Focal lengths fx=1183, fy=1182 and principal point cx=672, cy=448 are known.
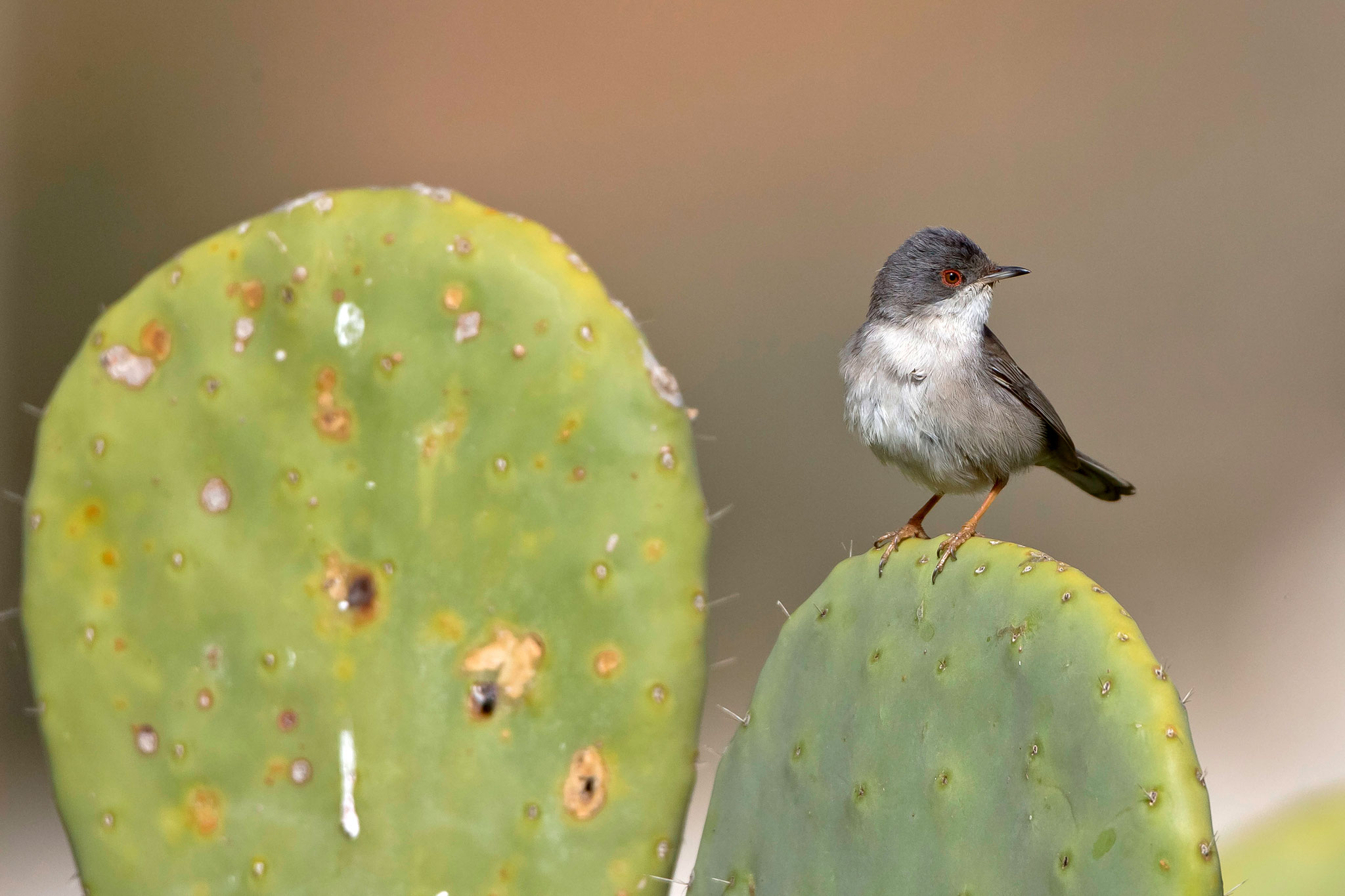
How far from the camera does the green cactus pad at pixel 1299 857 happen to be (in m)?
2.30

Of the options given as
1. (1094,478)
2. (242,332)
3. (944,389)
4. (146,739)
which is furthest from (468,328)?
(1094,478)

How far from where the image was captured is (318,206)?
6.32 feet

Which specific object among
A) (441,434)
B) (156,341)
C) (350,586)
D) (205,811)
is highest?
(156,341)

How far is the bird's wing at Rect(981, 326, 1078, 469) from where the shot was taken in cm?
243

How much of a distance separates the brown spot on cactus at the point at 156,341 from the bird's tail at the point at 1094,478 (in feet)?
5.83

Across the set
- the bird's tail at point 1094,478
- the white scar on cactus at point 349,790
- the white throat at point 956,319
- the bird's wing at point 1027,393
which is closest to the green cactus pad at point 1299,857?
the bird's tail at point 1094,478

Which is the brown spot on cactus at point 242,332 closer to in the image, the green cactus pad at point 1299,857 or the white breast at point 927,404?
the white breast at point 927,404

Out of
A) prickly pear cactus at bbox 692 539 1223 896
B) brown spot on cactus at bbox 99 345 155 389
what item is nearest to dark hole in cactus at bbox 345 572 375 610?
brown spot on cactus at bbox 99 345 155 389

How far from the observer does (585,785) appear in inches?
72.3

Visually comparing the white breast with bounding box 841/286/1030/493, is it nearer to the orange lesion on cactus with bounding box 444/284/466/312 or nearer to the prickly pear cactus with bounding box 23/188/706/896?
the prickly pear cactus with bounding box 23/188/706/896

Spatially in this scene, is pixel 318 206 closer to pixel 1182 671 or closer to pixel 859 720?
pixel 859 720

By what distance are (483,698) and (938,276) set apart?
1.35m

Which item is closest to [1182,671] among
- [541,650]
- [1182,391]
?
[1182,391]

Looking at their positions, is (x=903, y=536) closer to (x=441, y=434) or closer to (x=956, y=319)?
(x=956, y=319)
